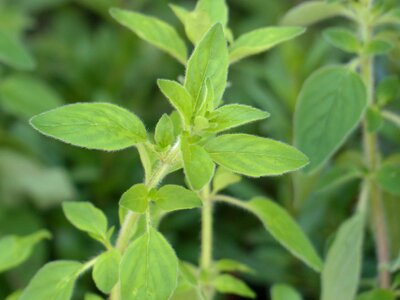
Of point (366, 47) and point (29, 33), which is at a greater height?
point (366, 47)

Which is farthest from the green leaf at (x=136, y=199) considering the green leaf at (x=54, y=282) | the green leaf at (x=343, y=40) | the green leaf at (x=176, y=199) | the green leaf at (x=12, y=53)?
the green leaf at (x=12, y=53)

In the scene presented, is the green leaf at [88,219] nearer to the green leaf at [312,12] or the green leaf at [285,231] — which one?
the green leaf at [285,231]

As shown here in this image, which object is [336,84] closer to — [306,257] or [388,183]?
[388,183]

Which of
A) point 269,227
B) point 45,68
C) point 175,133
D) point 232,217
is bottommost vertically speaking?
point 232,217

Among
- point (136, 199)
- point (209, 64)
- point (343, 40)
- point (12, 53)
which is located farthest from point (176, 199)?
point (12, 53)

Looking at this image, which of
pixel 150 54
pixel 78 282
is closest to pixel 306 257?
pixel 78 282

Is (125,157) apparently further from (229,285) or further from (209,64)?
(209,64)

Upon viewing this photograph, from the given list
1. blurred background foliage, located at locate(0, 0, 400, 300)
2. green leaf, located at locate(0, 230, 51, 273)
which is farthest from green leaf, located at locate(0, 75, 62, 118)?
green leaf, located at locate(0, 230, 51, 273)
